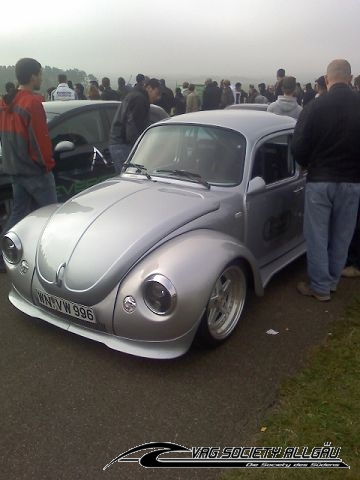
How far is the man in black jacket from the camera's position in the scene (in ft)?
19.4

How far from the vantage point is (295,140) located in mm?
4094

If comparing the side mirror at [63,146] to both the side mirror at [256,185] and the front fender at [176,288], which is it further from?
the front fender at [176,288]

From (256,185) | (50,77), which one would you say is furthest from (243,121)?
(50,77)

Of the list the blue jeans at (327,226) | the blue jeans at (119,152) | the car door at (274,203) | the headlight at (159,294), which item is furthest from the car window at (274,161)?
the blue jeans at (119,152)

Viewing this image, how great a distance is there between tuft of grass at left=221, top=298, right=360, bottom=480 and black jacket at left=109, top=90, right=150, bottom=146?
3632mm

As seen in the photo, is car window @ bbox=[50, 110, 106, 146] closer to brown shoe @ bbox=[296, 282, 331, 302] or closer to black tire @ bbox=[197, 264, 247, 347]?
black tire @ bbox=[197, 264, 247, 347]

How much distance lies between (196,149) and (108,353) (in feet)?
6.50

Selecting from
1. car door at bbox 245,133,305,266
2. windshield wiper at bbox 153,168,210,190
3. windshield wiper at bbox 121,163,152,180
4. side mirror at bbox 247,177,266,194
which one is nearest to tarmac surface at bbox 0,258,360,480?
car door at bbox 245,133,305,266

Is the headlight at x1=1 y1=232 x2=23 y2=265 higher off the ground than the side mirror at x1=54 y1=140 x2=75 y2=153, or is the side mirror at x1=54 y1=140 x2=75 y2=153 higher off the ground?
the side mirror at x1=54 y1=140 x2=75 y2=153

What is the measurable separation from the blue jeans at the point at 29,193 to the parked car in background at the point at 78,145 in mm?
505

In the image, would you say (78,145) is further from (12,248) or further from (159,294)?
(159,294)

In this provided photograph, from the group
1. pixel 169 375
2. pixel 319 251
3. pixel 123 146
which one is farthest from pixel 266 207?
pixel 123 146

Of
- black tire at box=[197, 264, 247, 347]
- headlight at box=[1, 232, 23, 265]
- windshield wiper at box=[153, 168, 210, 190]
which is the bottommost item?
black tire at box=[197, 264, 247, 347]

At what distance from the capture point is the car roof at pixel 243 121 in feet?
14.1
